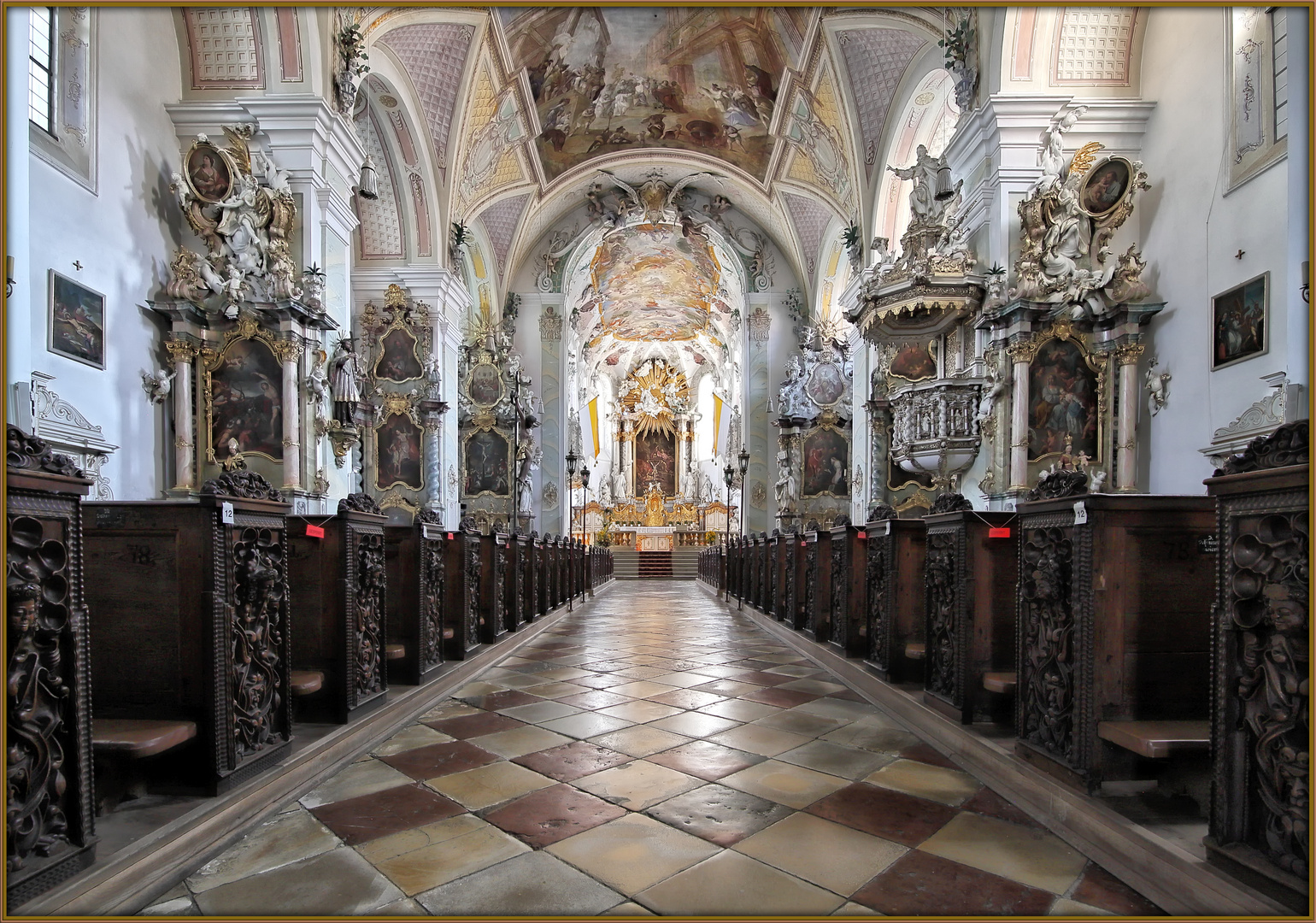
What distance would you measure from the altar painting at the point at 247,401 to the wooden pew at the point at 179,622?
578 cm

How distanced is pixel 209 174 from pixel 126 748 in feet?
23.7

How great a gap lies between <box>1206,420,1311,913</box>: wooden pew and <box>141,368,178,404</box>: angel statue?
334 inches

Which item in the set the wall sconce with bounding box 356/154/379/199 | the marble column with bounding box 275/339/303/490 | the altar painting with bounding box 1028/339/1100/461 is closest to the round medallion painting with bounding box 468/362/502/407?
the wall sconce with bounding box 356/154/379/199

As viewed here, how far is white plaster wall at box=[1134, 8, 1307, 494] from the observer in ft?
20.7

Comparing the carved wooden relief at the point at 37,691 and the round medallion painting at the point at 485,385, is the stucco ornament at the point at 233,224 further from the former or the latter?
the round medallion painting at the point at 485,385

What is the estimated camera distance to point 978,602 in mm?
3686

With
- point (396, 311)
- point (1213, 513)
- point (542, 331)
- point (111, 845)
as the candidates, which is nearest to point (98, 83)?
point (396, 311)

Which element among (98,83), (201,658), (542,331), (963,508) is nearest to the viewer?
(201,658)

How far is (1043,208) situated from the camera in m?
7.90

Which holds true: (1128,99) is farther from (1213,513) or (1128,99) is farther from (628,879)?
(628,879)

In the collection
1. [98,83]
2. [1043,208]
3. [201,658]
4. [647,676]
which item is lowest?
[647,676]

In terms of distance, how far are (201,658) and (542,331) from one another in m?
17.9

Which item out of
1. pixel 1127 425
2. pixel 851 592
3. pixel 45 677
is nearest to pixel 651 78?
pixel 1127 425

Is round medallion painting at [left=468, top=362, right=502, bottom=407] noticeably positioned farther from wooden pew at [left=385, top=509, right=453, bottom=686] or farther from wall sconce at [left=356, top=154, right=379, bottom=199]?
wooden pew at [left=385, top=509, right=453, bottom=686]
